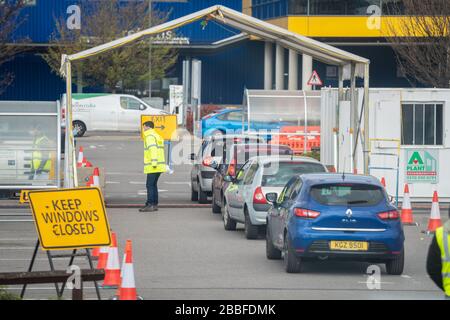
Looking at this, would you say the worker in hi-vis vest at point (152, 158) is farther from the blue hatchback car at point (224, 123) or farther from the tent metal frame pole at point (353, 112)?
the blue hatchback car at point (224, 123)

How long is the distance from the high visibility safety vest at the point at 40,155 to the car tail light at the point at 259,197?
8.14m

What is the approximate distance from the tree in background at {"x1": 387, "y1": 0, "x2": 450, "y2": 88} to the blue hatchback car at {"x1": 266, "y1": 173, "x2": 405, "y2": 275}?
58.4 feet

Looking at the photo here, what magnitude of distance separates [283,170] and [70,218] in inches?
304

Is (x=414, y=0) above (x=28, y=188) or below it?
above

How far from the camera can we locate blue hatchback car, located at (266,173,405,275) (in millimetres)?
14938

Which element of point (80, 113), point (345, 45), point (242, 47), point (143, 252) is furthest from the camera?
point (242, 47)

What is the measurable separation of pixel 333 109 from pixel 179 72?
137 ft

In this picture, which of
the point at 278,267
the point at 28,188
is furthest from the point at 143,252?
the point at 28,188

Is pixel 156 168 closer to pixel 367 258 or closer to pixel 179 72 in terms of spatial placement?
pixel 367 258

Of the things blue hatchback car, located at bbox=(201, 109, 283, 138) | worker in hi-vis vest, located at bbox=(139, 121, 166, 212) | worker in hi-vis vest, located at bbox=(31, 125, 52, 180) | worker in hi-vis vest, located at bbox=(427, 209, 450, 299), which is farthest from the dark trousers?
blue hatchback car, located at bbox=(201, 109, 283, 138)

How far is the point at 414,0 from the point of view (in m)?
33.8

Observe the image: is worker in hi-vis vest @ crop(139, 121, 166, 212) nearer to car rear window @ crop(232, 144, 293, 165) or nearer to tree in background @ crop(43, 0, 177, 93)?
car rear window @ crop(232, 144, 293, 165)

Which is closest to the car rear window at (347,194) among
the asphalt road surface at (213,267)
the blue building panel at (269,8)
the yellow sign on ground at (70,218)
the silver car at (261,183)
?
the asphalt road surface at (213,267)

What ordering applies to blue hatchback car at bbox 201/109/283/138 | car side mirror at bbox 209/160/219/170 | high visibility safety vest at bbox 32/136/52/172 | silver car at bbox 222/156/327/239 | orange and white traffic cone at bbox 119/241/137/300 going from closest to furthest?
orange and white traffic cone at bbox 119/241/137/300 → silver car at bbox 222/156/327/239 → car side mirror at bbox 209/160/219/170 → high visibility safety vest at bbox 32/136/52/172 → blue hatchback car at bbox 201/109/283/138
